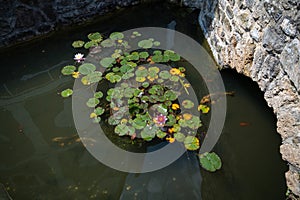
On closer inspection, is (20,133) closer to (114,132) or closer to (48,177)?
(48,177)

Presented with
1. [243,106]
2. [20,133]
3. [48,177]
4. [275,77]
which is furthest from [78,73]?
[275,77]

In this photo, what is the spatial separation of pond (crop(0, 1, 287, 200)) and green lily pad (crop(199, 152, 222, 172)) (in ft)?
0.17

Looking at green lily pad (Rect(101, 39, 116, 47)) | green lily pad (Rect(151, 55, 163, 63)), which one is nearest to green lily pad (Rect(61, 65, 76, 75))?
green lily pad (Rect(101, 39, 116, 47))

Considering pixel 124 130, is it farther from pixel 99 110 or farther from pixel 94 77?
pixel 94 77

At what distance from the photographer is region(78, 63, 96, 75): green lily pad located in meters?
3.08

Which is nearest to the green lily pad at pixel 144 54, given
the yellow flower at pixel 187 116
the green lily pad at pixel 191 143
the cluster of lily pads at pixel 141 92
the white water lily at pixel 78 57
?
the cluster of lily pads at pixel 141 92

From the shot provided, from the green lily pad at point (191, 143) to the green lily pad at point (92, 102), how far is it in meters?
0.89

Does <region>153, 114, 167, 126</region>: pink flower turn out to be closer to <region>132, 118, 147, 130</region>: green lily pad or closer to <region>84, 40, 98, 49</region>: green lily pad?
<region>132, 118, 147, 130</region>: green lily pad

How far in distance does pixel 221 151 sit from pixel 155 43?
1.50m

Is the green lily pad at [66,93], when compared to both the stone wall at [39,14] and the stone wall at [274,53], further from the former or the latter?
the stone wall at [274,53]

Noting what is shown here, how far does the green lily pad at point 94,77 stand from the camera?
301 cm

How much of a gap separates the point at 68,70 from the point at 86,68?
0.64ft

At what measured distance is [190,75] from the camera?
10.3 ft

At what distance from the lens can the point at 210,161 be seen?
2436mm
